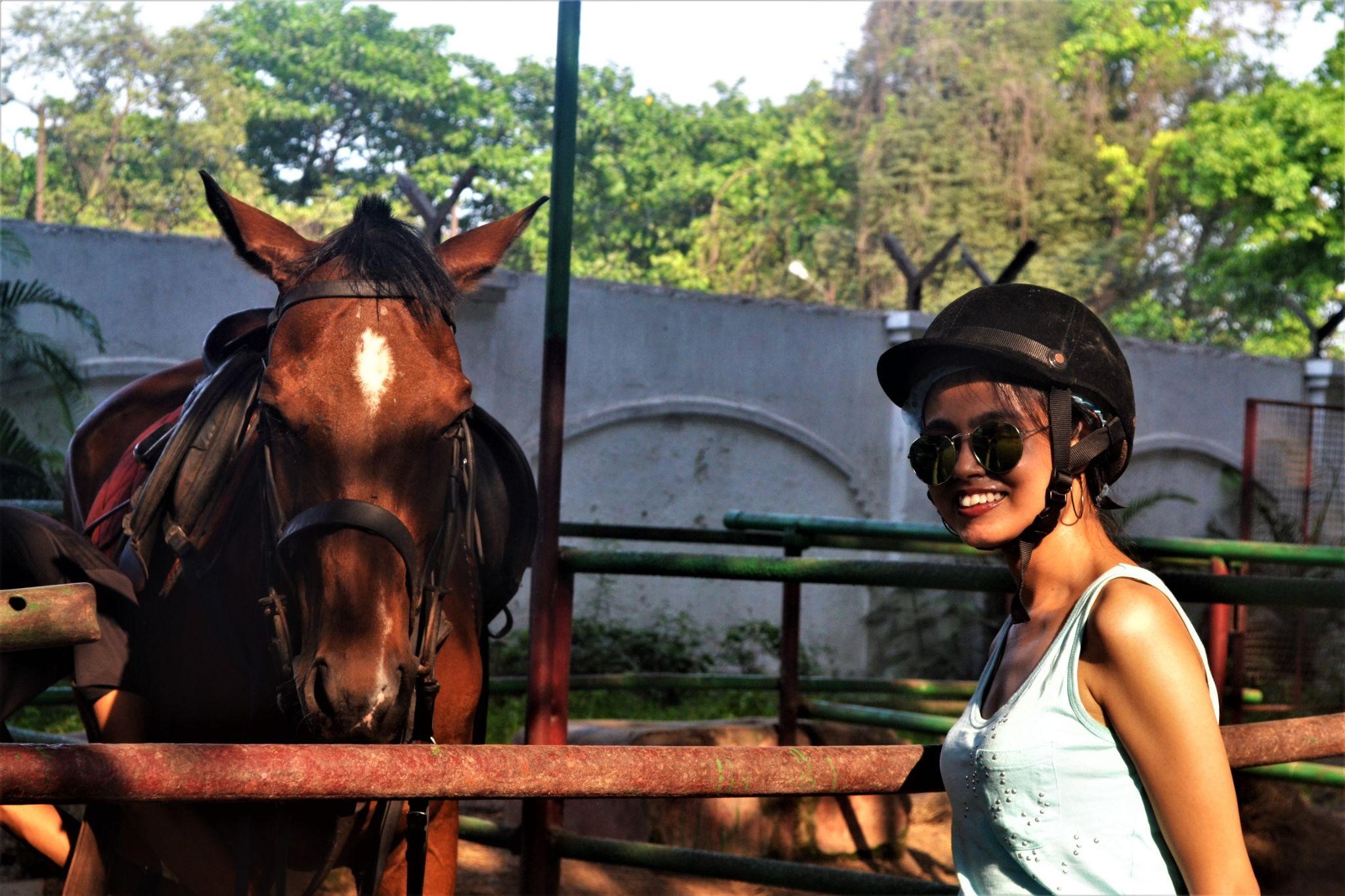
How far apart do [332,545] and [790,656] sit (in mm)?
2286

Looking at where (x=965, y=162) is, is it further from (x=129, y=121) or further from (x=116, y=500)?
(x=116, y=500)

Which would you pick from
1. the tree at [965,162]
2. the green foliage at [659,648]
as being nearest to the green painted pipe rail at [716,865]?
the green foliage at [659,648]

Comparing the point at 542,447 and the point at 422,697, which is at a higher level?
the point at 542,447

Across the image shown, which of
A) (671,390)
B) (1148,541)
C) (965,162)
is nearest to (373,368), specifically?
(1148,541)

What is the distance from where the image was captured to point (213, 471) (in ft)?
8.20

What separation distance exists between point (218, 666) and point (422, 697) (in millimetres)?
483

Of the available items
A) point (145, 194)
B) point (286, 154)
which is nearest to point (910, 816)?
point (145, 194)

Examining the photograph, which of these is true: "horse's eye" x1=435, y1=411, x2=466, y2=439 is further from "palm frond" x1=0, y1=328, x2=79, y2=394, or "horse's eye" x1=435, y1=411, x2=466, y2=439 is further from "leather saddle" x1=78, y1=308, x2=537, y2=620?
"palm frond" x1=0, y1=328, x2=79, y2=394

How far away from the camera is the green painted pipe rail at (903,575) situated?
2131mm

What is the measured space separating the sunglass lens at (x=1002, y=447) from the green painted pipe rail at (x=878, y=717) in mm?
2393

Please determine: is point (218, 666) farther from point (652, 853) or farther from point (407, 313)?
point (652, 853)

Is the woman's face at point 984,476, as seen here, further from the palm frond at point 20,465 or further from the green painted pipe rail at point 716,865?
the palm frond at point 20,465

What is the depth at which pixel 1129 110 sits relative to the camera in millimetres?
25750

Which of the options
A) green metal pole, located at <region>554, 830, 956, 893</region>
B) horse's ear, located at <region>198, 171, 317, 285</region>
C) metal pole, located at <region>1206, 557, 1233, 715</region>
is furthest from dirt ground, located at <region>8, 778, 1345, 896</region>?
horse's ear, located at <region>198, 171, 317, 285</region>
